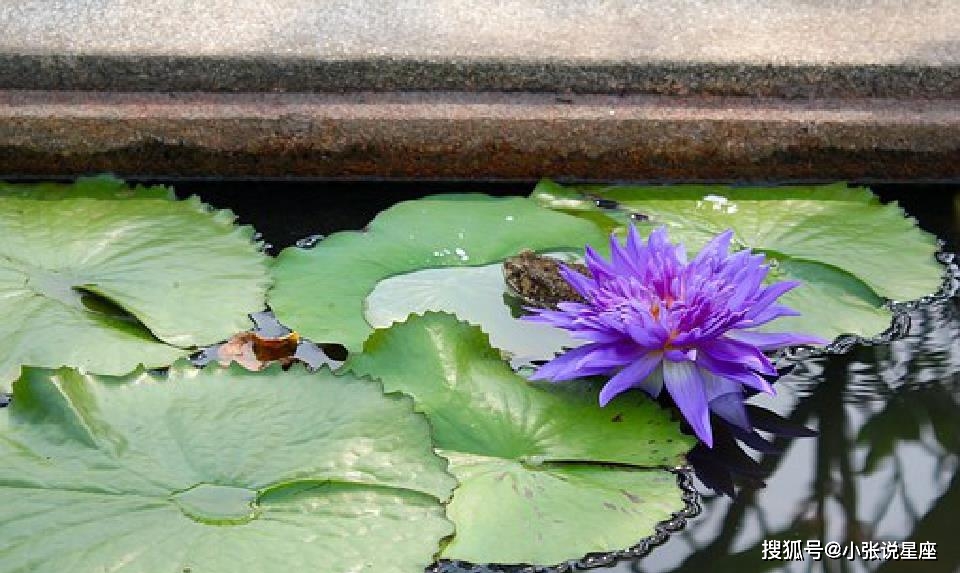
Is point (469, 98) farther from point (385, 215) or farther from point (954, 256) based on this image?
point (954, 256)

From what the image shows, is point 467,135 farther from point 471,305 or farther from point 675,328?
point 675,328

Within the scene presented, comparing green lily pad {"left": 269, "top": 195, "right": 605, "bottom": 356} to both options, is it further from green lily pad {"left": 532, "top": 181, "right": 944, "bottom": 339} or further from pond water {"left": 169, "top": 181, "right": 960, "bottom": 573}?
pond water {"left": 169, "top": 181, "right": 960, "bottom": 573}

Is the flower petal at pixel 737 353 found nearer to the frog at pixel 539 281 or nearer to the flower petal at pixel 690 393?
the flower petal at pixel 690 393

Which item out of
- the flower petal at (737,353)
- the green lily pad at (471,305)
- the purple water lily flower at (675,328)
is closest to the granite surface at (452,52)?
the green lily pad at (471,305)

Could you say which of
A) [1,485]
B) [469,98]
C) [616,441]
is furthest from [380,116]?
[1,485]

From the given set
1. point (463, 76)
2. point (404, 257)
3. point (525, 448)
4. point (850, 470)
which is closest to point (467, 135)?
point (463, 76)

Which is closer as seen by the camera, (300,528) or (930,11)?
(300,528)
